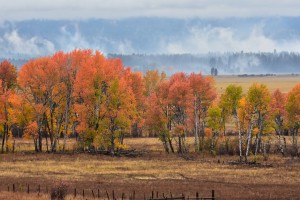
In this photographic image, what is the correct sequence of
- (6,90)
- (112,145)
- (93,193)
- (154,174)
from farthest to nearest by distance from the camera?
(6,90) → (112,145) → (154,174) → (93,193)

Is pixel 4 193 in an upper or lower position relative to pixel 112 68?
lower

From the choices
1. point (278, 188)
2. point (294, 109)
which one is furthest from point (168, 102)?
point (278, 188)

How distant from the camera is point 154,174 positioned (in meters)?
71.9

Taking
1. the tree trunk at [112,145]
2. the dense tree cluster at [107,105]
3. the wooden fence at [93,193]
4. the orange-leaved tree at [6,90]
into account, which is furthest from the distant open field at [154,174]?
the orange-leaved tree at [6,90]

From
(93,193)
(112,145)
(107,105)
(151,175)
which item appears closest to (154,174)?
(151,175)

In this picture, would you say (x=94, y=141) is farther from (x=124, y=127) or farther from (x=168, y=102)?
(x=168, y=102)

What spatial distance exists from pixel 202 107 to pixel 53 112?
26093 mm

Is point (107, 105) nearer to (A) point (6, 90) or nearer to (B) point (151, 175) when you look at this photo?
(A) point (6, 90)

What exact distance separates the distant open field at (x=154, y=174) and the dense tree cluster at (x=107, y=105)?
4.55 m

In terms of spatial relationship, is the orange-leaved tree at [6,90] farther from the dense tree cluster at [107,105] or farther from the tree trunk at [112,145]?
the tree trunk at [112,145]

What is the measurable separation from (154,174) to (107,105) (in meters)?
A: 26.3

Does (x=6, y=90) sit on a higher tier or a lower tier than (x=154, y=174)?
higher

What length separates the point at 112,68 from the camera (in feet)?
330

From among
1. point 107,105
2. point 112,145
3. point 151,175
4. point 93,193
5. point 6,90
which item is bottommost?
point 93,193
